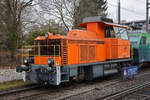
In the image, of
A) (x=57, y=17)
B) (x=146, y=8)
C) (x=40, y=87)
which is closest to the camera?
(x=40, y=87)

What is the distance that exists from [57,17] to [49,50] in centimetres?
1102

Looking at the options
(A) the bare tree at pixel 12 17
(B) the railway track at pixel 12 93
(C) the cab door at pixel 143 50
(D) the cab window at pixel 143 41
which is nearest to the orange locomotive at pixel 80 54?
(B) the railway track at pixel 12 93

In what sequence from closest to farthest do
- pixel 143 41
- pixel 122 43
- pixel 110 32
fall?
pixel 110 32, pixel 122 43, pixel 143 41

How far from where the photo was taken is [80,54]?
9.09m

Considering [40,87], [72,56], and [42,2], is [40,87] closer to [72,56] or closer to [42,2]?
[72,56]

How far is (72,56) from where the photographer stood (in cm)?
864

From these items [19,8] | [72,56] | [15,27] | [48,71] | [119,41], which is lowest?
[48,71]

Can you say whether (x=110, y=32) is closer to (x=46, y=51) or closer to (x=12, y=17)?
(x=46, y=51)

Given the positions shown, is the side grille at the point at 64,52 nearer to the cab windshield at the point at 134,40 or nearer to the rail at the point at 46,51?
the rail at the point at 46,51

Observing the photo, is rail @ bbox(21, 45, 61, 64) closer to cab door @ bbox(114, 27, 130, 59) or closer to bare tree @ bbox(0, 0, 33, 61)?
cab door @ bbox(114, 27, 130, 59)

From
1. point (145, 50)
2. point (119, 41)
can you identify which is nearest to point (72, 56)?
point (119, 41)

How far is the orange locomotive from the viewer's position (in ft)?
26.8

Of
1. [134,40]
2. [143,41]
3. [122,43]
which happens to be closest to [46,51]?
[122,43]

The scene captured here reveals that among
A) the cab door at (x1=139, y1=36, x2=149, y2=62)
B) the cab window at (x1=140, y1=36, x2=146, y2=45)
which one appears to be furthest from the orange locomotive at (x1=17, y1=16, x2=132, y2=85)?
the cab window at (x1=140, y1=36, x2=146, y2=45)
